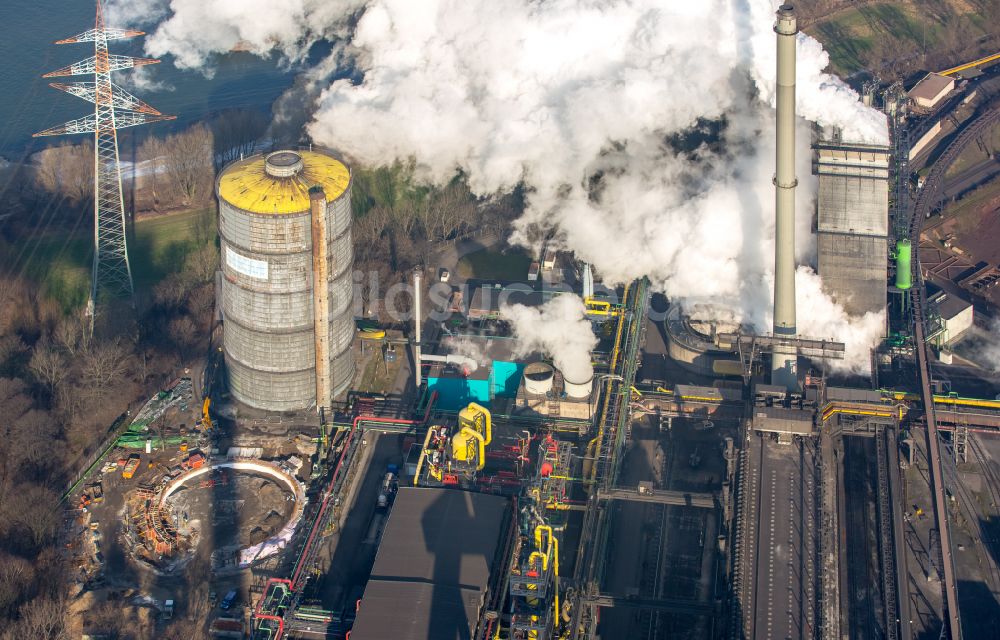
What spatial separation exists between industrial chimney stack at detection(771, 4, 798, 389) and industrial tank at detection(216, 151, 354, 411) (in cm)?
2897

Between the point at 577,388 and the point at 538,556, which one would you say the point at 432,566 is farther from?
the point at 577,388

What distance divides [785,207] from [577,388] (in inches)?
736

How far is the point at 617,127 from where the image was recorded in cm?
10231

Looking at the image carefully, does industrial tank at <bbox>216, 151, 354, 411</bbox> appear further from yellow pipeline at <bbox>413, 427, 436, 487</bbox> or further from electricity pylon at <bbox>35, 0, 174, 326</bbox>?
electricity pylon at <bbox>35, 0, 174, 326</bbox>

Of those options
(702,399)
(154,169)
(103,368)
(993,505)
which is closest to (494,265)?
(702,399)

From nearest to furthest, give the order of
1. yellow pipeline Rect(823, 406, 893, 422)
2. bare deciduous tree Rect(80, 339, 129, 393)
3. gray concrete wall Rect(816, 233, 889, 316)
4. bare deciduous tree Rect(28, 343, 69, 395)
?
yellow pipeline Rect(823, 406, 893, 422), bare deciduous tree Rect(80, 339, 129, 393), bare deciduous tree Rect(28, 343, 69, 395), gray concrete wall Rect(816, 233, 889, 316)

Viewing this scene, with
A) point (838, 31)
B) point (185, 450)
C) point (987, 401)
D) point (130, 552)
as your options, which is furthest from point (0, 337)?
point (838, 31)

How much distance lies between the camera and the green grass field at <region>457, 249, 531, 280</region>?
107125mm

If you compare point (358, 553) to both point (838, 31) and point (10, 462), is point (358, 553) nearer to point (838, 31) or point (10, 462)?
point (10, 462)

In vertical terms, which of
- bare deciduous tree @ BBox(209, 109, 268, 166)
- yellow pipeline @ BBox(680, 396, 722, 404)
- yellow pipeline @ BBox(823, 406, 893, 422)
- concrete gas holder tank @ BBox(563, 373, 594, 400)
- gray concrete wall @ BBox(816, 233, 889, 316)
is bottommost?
concrete gas holder tank @ BBox(563, 373, 594, 400)

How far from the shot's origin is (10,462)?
270 feet

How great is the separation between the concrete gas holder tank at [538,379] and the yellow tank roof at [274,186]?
17897 millimetres

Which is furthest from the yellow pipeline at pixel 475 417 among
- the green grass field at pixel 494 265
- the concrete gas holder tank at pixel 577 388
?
the green grass field at pixel 494 265

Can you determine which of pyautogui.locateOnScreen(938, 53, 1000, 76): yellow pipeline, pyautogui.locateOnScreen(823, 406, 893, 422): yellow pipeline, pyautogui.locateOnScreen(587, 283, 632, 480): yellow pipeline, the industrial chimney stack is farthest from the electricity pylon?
pyautogui.locateOnScreen(938, 53, 1000, 76): yellow pipeline
